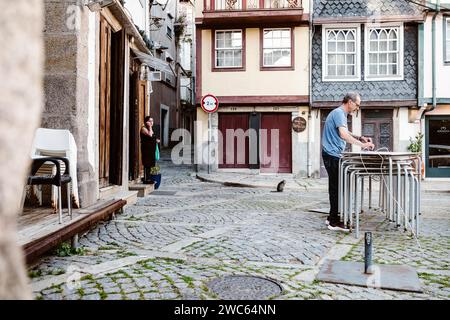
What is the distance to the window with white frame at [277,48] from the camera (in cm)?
1800

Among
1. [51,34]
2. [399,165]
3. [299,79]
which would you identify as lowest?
[399,165]

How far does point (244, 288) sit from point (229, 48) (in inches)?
615

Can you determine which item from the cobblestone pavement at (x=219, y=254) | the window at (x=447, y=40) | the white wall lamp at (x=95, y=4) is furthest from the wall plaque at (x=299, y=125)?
the white wall lamp at (x=95, y=4)

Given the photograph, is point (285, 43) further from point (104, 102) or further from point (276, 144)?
point (104, 102)

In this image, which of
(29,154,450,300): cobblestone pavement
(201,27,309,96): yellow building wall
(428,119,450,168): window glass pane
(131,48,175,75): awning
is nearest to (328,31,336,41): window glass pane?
(201,27,309,96): yellow building wall

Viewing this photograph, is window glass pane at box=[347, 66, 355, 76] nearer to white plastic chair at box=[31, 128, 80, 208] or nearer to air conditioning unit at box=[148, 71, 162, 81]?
air conditioning unit at box=[148, 71, 162, 81]

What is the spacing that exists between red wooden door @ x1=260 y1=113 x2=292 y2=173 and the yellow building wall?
3.40 feet

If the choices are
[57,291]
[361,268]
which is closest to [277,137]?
[361,268]

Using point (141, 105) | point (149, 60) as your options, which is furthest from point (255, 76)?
point (149, 60)

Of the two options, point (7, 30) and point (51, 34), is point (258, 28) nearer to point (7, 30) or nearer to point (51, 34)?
point (51, 34)

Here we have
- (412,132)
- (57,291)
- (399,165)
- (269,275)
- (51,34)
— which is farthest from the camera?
(412,132)

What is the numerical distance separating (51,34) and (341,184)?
4463 mm

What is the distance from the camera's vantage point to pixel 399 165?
561 cm

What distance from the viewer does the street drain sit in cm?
346
